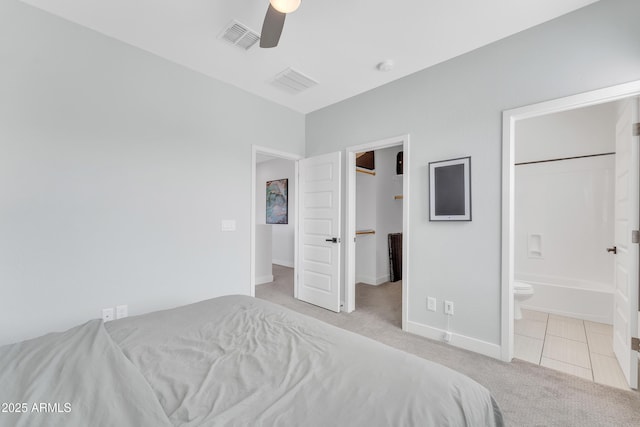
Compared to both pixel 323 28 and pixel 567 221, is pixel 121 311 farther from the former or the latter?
pixel 567 221

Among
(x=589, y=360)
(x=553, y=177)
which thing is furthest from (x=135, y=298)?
(x=553, y=177)

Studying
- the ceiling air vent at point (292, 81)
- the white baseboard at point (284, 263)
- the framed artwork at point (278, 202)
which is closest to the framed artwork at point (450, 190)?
the ceiling air vent at point (292, 81)

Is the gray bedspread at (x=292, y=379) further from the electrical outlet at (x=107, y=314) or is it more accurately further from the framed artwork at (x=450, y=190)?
the framed artwork at (x=450, y=190)

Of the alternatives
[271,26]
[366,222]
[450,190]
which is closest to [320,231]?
[366,222]

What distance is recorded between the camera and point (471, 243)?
2447 mm

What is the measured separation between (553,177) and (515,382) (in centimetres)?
299

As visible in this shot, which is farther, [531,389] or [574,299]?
[574,299]

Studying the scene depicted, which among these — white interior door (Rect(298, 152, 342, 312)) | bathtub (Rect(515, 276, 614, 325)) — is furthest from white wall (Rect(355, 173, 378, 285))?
bathtub (Rect(515, 276, 614, 325))

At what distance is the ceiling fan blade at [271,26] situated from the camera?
1.58m

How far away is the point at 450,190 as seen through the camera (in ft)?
8.34

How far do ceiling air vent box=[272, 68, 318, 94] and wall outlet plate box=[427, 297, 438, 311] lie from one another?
269cm

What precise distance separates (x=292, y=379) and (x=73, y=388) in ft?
2.28

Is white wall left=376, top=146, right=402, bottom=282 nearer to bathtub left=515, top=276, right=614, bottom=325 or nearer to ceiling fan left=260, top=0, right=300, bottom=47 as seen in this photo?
bathtub left=515, top=276, right=614, bottom=325

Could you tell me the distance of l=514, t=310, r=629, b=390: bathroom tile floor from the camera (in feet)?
6.82
